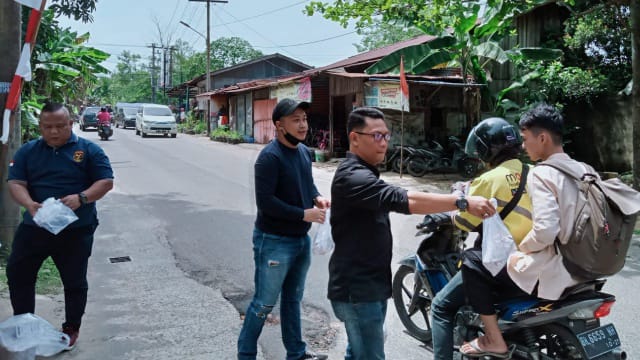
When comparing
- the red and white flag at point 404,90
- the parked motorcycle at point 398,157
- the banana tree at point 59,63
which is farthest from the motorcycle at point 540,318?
the parked motorcycle at point 398,157

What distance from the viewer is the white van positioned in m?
31.5

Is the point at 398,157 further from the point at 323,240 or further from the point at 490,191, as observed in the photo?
the point at 490,191

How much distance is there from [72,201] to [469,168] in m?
12.8

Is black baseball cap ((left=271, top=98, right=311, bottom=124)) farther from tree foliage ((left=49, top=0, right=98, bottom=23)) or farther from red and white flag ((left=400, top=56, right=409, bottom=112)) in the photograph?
red and white flag ((left=400, top=56, right=409, bottom=112))

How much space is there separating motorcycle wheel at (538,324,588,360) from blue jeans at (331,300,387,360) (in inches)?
39.3

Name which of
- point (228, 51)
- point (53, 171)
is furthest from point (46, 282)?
point (228, 51)

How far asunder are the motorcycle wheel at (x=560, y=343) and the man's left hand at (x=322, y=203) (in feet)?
4.66

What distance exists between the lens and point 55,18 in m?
8.45

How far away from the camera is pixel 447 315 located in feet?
11.2

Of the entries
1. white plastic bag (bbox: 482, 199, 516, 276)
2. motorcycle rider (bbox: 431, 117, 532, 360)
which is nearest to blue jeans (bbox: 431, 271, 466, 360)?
motorcycle rider (bbox: 431, 117, 532, 360)

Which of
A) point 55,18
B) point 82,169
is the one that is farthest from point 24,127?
point 82,169

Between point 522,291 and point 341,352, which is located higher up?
point 522,291

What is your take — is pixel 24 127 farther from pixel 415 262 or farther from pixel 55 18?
pixel 415 262

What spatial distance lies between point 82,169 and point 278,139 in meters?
1.47
